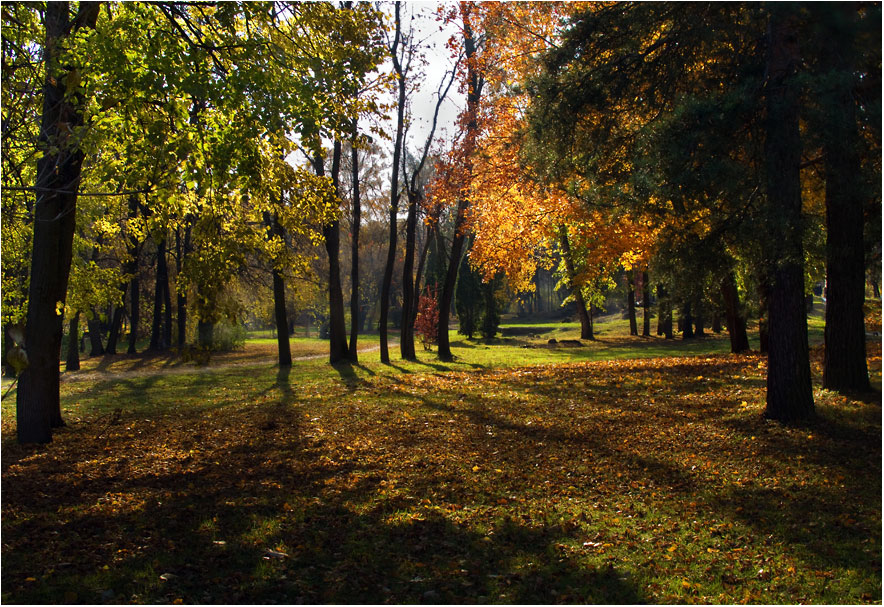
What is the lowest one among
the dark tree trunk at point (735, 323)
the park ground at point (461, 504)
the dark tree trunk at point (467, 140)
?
the park ground at point (461, 504)

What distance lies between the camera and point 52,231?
8195mm

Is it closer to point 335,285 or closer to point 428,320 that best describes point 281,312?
point 335,285

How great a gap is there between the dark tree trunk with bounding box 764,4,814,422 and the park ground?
1.70 ft

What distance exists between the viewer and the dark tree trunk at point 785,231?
23.6 feet

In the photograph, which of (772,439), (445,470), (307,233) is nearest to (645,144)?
A: (772,439)

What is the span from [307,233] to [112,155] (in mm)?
3982

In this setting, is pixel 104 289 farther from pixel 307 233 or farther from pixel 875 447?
pixel 875 447

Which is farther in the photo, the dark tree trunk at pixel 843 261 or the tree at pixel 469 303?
the tree at pixel 469 303

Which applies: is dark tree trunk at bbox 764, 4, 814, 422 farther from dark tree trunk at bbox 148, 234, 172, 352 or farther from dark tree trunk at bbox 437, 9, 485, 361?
dark tree trunk at bbox 148, 234, 172, 352

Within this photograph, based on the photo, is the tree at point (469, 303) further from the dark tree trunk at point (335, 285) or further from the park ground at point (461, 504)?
the park ground at point (461, 504)

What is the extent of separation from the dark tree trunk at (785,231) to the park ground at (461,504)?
1.70ft

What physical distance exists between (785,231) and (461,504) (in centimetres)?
481

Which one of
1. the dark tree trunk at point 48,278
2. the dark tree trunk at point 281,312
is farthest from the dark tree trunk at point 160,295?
the dark tree trunk at point 48,278

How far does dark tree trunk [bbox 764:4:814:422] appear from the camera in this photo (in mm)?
7203
